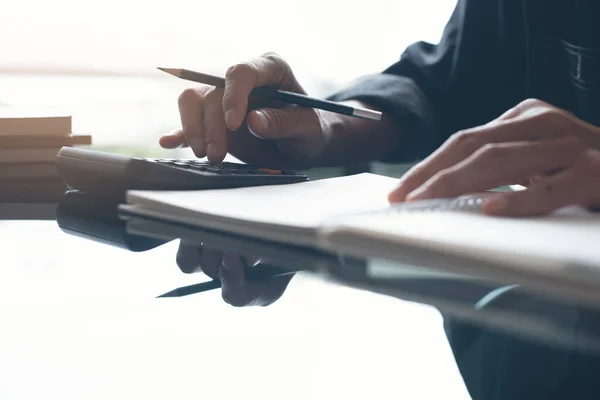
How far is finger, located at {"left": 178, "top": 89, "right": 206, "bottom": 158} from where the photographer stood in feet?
2.29

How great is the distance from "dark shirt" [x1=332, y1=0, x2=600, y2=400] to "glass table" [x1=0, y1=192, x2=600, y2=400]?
1.75 ft

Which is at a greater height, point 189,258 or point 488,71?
point 488,71

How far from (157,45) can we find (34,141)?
879 millimetres

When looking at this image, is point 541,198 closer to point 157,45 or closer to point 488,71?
point 488,71

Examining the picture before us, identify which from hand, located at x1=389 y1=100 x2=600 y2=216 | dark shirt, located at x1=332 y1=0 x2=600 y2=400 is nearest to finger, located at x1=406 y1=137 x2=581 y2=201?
hand, located at x1=389 y1=100 x2=600 y2=216

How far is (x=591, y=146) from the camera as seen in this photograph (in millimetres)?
521

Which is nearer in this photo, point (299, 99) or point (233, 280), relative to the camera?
point (233, 280)

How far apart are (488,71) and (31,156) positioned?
641mm

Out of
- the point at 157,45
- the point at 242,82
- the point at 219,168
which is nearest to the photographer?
the point at 219,168

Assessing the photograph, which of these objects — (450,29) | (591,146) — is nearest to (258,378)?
(591,146)

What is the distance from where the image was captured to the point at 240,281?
37 centimetres

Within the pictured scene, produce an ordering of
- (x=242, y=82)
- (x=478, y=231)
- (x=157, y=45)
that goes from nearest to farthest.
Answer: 1. (x=478, y=231)
2. (x=242, y=82)
3. (x=157, y=45)

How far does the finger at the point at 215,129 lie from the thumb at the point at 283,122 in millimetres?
32

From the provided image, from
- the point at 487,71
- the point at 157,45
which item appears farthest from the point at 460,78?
the point at 157,45
